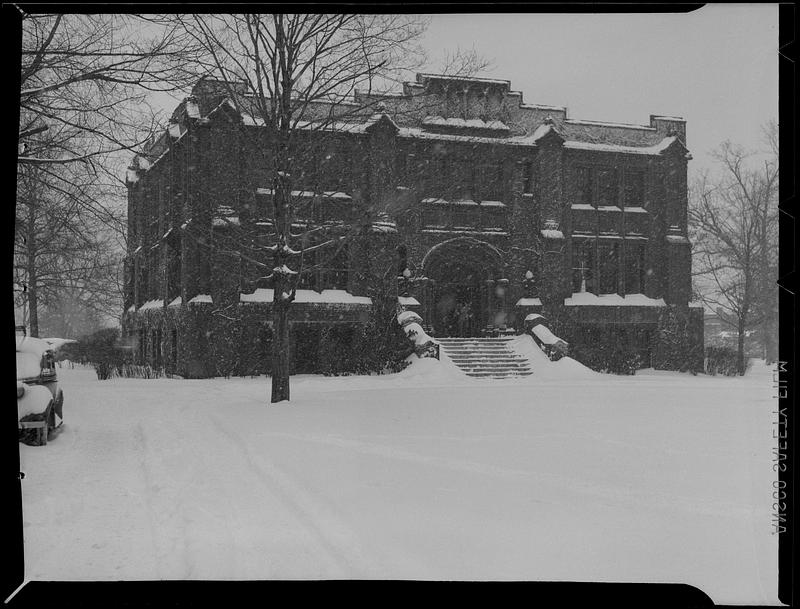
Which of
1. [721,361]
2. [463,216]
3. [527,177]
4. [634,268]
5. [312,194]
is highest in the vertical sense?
[527,177]

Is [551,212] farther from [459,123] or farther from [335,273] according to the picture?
[335,273]

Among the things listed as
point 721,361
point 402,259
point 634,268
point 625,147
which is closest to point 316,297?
point 402,259

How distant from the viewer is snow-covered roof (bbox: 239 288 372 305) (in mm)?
6727

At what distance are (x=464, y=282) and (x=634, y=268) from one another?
2.30 meters

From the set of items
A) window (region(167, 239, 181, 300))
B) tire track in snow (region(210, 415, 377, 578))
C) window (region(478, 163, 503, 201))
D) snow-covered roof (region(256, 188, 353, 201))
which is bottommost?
tire track in snow (region(210, 415, 377, 578))

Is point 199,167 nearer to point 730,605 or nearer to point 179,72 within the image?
point 179,72

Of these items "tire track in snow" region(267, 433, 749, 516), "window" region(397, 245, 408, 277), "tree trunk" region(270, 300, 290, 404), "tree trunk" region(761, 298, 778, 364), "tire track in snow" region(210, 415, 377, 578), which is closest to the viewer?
"tire track in snow" region(210, 415, 377, 578)

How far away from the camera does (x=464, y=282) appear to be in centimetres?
820

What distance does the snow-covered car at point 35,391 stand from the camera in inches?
138

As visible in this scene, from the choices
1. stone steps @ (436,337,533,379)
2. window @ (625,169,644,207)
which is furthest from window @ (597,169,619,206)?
stone steps @ (436,337,533,379)

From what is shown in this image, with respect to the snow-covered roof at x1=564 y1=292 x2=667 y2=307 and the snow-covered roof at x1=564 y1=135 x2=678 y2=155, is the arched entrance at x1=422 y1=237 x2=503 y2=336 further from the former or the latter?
the snow-covered roof at x1=564 y1=135 x2=678 y2=155

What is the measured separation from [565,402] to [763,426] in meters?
2.85

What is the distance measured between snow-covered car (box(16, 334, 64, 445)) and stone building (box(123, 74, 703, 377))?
6.23ft

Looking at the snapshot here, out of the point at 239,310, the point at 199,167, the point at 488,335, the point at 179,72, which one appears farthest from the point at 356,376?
the point at 179,72
